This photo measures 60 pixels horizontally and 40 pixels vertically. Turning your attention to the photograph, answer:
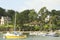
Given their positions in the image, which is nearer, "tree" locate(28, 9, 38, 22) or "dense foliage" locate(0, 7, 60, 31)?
"dense foliage" locate(0, 7, 60, 31)

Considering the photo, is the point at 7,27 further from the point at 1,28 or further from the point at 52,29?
the point at 52,29

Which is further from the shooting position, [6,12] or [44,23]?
[6,12]

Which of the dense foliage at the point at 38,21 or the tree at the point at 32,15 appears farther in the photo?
the tree at the point at 32,15

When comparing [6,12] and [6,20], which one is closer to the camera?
[6,20]

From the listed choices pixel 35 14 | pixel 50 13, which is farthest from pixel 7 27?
pixel 50 13

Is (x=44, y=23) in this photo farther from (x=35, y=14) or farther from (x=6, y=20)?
(x=6, y=20)

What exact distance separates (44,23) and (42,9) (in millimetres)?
6484

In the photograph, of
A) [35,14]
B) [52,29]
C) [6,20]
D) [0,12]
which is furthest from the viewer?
[0,12]

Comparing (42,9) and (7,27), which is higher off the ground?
(42,9)

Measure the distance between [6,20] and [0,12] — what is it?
11666 millimetres

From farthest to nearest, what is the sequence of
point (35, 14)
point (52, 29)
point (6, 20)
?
1. point (6, 20)
2. point (35, 14)
3. point (52, 29)

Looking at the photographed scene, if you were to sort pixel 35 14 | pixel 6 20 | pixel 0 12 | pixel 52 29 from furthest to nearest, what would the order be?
pixel 0 12 < pixel 6 20 < pixel 35 14 < pixel 52 29

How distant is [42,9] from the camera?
126938mm

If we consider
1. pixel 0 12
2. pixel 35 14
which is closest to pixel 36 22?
pixel 35 14
